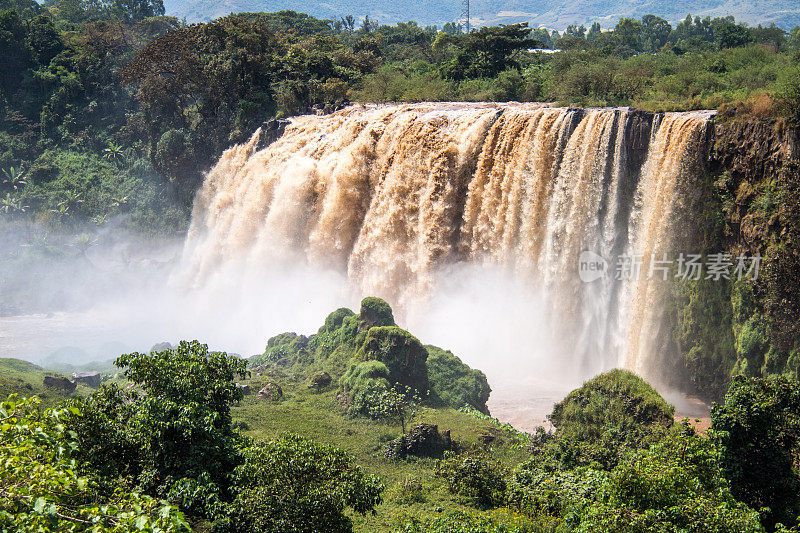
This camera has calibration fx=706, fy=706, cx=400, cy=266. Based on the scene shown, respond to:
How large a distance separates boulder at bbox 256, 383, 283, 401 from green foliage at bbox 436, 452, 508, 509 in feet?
22.6

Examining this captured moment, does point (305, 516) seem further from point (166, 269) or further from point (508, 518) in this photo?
point (166, 269)

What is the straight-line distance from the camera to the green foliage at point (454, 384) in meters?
17.6

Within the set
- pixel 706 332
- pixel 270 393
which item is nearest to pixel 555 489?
pixel 706 332

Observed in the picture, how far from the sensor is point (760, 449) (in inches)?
418

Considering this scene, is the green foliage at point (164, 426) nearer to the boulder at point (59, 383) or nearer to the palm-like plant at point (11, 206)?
the boulder at point (59, 383)

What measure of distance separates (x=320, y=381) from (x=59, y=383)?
6.96 m

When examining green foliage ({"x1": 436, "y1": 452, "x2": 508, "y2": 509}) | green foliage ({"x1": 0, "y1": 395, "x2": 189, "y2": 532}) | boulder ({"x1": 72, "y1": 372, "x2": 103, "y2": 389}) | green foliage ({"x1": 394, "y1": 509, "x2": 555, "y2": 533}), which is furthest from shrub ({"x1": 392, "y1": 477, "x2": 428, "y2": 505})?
boulder ({"x1": 72, "y1": 372, "x2": 103, "y2": 389})

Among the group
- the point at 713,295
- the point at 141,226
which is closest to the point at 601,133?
the point at 713,295

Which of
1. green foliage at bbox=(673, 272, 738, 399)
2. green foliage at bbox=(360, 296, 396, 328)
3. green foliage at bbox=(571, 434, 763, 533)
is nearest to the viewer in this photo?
green foliage at bbox=(571, 434, 763, 533)

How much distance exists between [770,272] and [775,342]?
155 centimetres

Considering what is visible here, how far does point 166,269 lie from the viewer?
33.0 metres

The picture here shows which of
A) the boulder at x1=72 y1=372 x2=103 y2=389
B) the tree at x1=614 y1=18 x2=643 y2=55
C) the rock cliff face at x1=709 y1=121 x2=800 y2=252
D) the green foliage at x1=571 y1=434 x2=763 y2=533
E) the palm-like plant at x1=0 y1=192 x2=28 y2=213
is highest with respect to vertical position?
the tree at x1=614 y1=18 x2=643 y2=55

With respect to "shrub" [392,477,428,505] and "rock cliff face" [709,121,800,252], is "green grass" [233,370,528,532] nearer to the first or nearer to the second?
"shrub" [392,477,428,505]

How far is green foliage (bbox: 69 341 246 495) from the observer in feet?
29.8
